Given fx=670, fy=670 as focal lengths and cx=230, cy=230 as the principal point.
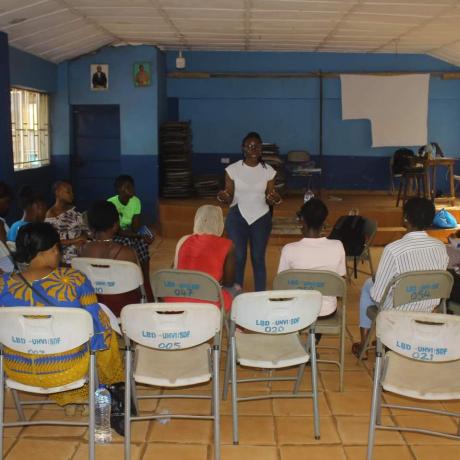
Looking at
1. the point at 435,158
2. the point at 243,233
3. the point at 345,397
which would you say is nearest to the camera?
the point at 345,397

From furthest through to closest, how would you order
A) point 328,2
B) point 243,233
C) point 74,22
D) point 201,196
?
1. point 201,196
2. point 74,22
3. point 328,2
4. point 243,233

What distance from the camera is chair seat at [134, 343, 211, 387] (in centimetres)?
299

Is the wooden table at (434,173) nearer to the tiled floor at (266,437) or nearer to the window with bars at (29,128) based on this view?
the window with bars at (29,128)

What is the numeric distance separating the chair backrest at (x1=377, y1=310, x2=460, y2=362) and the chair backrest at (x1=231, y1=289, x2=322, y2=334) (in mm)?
427

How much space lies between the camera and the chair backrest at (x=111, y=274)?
3.76m

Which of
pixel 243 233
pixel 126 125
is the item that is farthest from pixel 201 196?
pixel 243 233

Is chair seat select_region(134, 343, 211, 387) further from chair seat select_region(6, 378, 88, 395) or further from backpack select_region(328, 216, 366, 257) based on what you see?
backpack select_region(328, 216, 366, 257)

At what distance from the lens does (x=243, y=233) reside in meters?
5.36

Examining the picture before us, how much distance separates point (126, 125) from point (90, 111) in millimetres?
743

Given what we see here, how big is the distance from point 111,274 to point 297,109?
821 centimetres

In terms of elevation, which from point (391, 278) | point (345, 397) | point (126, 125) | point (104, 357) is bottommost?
point (345, 397)

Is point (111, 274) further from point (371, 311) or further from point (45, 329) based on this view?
point (371, 311)

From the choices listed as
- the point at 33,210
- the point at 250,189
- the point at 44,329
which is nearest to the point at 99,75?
the point at 33,210

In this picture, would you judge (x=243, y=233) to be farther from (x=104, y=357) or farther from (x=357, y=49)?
(x=357, y=49)
